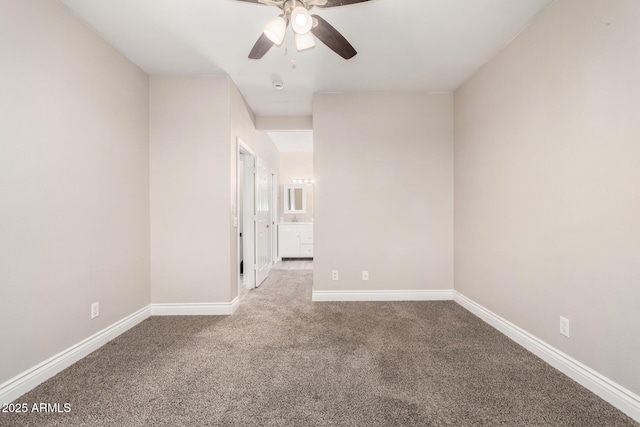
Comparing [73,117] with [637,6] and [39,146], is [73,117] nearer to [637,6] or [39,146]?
[39,146]

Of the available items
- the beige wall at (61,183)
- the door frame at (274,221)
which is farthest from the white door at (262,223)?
the beige wall at (61,183)

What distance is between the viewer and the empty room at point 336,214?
153 centimetres

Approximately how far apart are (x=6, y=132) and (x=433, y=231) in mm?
3727

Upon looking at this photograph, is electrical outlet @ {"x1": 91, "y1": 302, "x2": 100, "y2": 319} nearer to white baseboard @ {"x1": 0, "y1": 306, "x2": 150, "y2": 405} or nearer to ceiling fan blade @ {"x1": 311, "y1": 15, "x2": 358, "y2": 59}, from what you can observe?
white baseboard @ {"x1": 0, "y1": 306, "x2": 150, "y2": 405}

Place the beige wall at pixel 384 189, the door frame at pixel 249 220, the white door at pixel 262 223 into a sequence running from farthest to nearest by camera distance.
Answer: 1. the white door at pixel 262 223
2. the door frame at pixel 249 220
3. the beige wall at pixel 384 189

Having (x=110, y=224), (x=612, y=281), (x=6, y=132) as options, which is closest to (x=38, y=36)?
(x=6, y=132)

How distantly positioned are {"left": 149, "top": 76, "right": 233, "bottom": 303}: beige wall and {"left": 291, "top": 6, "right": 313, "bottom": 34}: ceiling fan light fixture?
5.53ft

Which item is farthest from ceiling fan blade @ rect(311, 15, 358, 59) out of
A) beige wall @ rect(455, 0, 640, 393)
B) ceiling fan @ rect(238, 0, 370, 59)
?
beige wall @ rect(455, 0, 640, 393)

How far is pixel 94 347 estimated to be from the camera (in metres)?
2.15

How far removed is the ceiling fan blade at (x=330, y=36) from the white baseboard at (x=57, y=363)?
8.97ft

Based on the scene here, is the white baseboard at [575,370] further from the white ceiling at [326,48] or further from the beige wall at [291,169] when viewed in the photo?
the beige wall at [291,169]

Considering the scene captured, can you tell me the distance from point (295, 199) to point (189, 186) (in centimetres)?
381

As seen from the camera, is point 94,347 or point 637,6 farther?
point 94,347

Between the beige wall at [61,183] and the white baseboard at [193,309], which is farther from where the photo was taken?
the white baseboard at [193,309]
